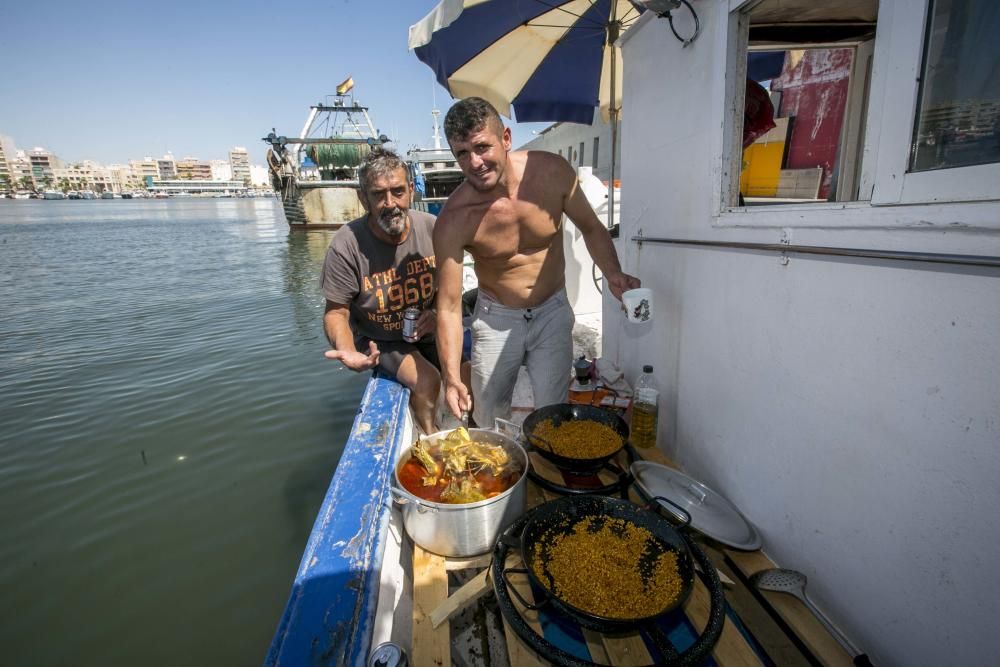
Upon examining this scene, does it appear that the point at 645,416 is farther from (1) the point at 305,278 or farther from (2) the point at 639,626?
(1) the point at 305,278

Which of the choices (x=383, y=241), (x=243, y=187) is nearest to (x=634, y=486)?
(x=383, y=241)

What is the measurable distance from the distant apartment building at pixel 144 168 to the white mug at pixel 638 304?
689ft

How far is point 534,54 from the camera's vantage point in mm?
4785

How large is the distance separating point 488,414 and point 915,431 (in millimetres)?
2455

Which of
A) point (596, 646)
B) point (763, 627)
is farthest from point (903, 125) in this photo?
point (596, 646)

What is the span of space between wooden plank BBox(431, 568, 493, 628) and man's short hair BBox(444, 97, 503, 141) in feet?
7.27

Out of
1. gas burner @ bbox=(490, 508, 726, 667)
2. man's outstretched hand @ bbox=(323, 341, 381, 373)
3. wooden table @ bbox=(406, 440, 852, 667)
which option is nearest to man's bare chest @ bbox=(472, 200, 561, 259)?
man's outstretched hand @ bbox=(323, 341, 381, 373)

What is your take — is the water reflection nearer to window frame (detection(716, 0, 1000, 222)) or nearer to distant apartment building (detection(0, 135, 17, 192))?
window frame (detection(716, 0, 1000, 222))

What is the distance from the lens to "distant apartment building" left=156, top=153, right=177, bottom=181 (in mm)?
165125

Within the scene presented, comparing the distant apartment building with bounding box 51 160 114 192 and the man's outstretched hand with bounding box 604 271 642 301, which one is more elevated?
the distant apartment building with bounding box 51 160 114 192

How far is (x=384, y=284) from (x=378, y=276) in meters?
0.08

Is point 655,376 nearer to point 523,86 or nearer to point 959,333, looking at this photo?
point 959,333

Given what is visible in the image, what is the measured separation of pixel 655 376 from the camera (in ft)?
9.71

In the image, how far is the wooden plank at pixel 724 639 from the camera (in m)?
1.41
